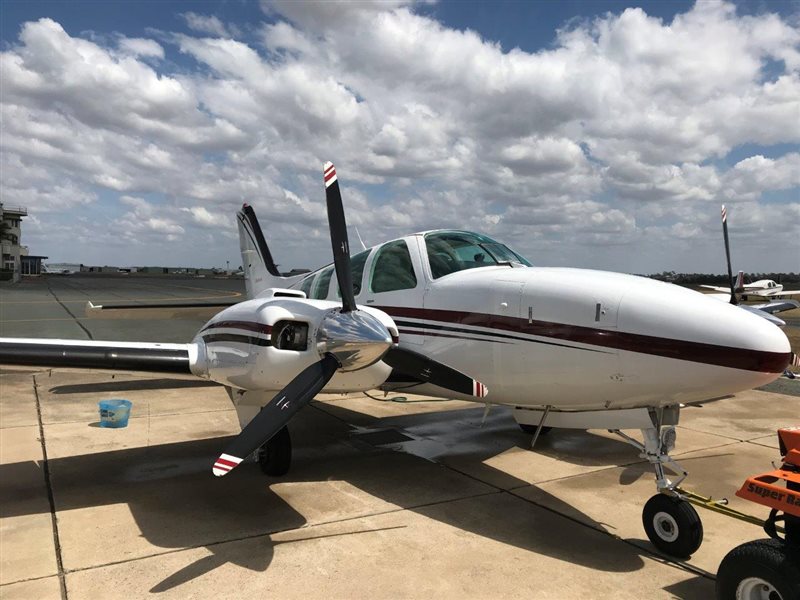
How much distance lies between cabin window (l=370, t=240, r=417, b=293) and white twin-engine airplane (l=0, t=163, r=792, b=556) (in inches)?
0.8

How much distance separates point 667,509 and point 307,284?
5.61 meters

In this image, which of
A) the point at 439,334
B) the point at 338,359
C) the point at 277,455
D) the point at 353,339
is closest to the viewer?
the point at 353,339

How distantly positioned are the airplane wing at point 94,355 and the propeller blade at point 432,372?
2225 millimetres

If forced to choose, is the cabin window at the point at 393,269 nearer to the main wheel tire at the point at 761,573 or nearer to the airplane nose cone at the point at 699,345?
the airplane nose cone at the point at 699,345

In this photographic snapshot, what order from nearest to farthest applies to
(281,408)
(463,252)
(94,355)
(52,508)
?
(281,408) → (52,508) → (94,355) → (463,252)

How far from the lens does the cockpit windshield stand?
20.5 feet

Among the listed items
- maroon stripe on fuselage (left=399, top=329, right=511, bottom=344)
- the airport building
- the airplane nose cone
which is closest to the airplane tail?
maroon stripe on fuselage (left=399, top=329, right=511, bottom=344)

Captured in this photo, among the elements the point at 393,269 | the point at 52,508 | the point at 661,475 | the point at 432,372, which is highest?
the point at 393,269

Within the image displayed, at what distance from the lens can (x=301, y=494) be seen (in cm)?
578

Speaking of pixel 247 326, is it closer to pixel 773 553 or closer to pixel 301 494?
pixel 301 494

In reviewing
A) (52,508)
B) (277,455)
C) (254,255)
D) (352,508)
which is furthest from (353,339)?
(254,255)

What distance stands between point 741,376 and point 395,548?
2963 mm

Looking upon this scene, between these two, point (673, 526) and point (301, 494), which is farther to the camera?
point (301, 494)


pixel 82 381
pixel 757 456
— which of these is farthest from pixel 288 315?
pixel 82 381
